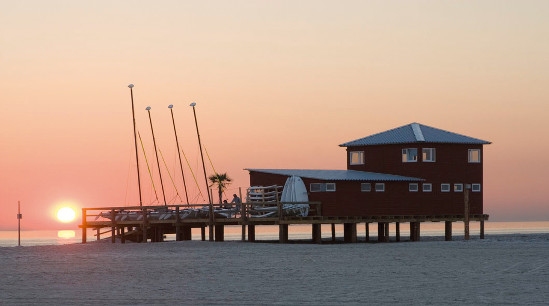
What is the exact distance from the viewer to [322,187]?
183ft

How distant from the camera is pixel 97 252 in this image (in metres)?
44.8

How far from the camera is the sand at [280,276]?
78.4 feet

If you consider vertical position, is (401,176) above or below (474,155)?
below

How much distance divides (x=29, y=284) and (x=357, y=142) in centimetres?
3630

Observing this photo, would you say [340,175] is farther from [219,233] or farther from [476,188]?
[476,188]

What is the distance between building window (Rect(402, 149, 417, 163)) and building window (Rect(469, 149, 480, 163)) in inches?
145

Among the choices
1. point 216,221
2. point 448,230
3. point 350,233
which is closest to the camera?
point 216,221

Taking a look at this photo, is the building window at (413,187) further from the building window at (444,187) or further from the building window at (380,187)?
the building window at (380,187)

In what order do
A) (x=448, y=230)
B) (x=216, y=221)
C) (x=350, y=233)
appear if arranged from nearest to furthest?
(x=216, y=221), (x=350, y=233), (x=448, y=230)

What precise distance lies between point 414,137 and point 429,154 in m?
1.39

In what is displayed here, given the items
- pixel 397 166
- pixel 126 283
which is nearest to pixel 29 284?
pixel 126 283

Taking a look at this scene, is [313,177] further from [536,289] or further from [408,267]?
[536,289]

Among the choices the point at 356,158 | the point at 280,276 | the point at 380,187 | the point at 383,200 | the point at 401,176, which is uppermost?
the point at 356,158

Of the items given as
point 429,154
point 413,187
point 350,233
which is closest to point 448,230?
point 413,187
